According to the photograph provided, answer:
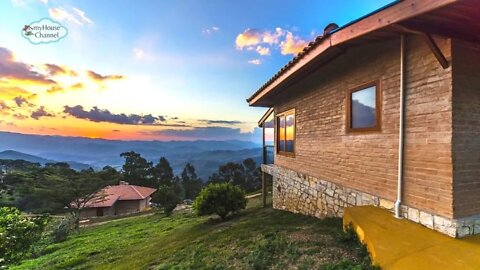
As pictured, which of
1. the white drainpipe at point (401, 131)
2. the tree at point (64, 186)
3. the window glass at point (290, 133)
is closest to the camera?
the white drainpipe at point (401, 131)

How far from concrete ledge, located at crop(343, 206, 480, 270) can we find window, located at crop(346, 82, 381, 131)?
1706 millimetres

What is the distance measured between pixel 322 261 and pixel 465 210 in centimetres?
196

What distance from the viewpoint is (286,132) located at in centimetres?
968

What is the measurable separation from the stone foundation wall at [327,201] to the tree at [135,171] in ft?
140

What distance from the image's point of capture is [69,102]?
1750cm

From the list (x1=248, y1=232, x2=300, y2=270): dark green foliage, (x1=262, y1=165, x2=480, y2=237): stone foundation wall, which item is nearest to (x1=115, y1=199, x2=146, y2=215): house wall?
(x1=262, y1=165, x2=480, y2=237): stone foundation wall

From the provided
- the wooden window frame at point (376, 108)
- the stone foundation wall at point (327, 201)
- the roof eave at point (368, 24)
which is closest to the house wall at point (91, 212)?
the stone foundation wall at point (327, 201)

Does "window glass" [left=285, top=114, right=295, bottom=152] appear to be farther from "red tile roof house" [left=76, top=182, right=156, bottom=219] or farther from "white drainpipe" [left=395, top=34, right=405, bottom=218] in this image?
"red tile roof house" [left=76, top=182, right=156, bottom=219]

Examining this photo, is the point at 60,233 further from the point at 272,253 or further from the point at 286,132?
the point at 272,253

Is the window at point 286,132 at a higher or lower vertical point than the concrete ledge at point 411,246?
higher

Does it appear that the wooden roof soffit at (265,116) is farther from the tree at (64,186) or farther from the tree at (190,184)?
the tree at (190,184)

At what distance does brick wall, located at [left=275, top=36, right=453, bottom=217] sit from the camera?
3531 mm

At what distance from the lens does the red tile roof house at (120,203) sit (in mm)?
34781

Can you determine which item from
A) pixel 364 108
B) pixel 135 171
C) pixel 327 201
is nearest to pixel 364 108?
pixel 364 108
